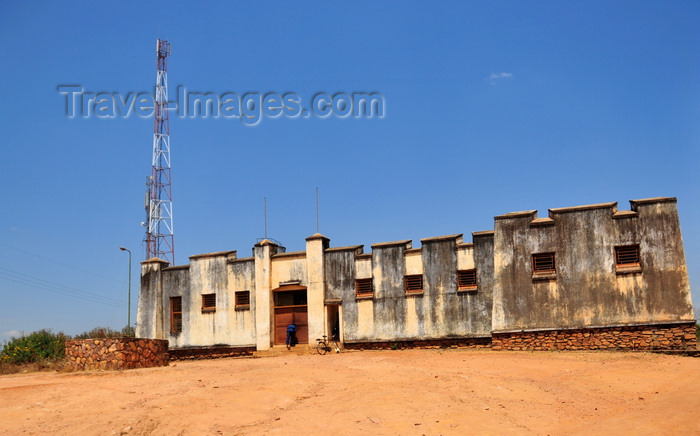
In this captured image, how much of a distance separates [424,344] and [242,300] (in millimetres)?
8989

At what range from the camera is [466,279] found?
26.6 metres

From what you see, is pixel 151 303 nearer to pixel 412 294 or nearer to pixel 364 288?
pixel 364 288

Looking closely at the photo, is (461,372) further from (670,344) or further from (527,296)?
(670,344)

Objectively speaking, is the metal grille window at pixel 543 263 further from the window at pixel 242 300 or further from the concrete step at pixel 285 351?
the window at pixel 242 300

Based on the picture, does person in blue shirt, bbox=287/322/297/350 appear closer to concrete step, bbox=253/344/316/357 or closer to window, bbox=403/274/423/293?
concrete step, bbox=253/344/316/357

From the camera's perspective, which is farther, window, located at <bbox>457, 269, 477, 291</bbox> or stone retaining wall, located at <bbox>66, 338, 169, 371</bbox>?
window, located at <bbox>457, 269, 477, 291</bbox>

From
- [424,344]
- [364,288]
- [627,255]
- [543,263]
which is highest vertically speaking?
[627,255]

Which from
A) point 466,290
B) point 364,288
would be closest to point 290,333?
point 364,288

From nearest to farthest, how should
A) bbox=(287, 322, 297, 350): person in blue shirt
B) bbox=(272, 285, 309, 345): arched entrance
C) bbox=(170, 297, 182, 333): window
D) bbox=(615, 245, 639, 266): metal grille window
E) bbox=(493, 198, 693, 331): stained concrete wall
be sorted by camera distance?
bbox=(493, 198, 693, 331): stained concrete wall < bbox=(615, 245, 639, 266): metal grille window < bbox=(287, 322, 297, 350): person in blue shirt < bbox=(272, 285, 309, 345): arched entrance < bbox=(170, 297, 182, 333): window

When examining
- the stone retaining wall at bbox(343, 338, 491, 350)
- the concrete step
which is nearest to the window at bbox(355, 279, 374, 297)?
the stone retaining wall at bbox(343, 338, 491, 350)

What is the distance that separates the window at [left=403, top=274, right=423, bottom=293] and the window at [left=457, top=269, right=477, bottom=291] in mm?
1637

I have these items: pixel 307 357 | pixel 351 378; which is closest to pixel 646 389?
pixel 351 378

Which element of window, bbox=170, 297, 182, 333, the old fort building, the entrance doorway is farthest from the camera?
window, bbox=170, 297, 182, 333

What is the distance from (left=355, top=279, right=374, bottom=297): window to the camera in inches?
1119
